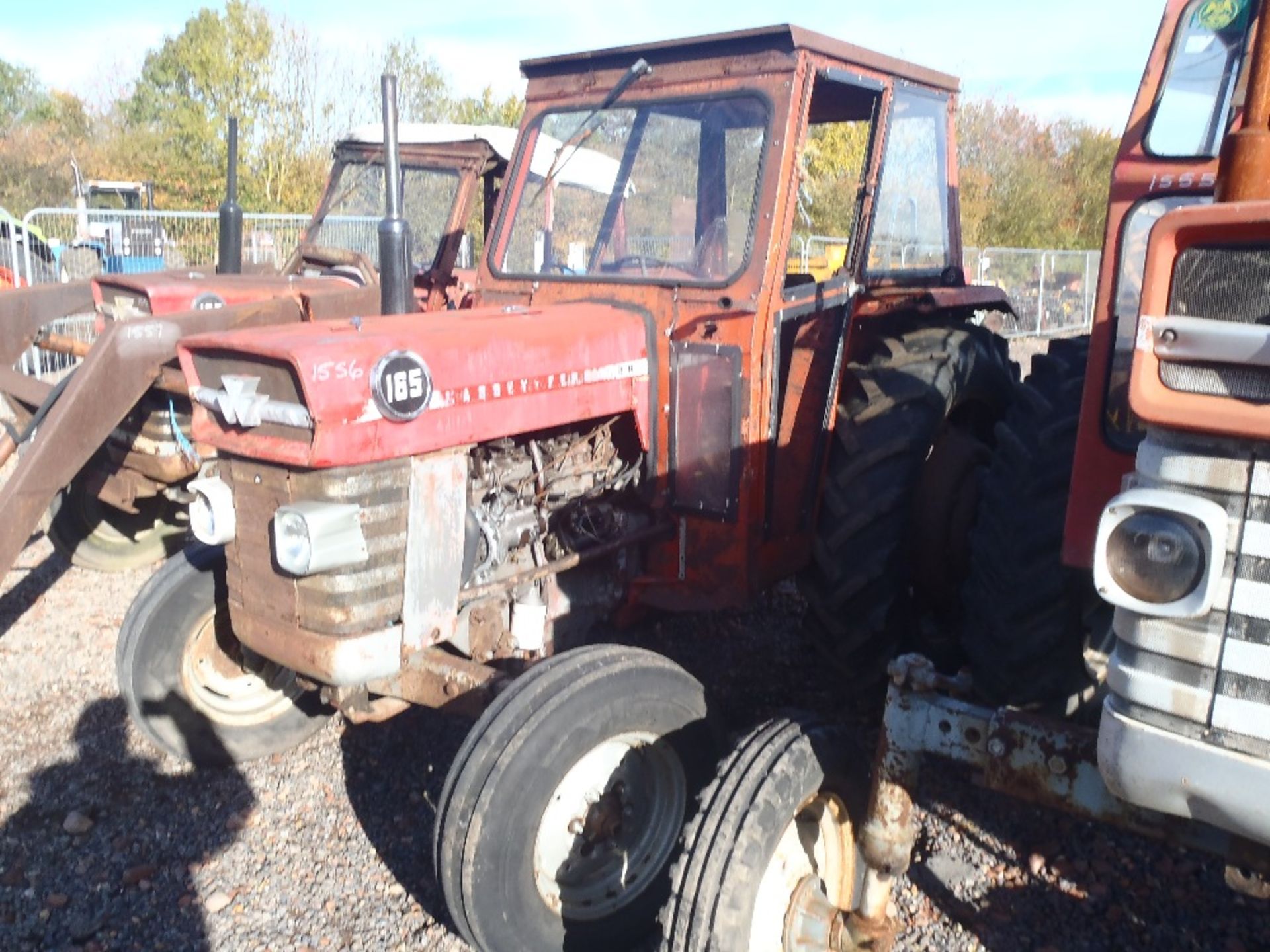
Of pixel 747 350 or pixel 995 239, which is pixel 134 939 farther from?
pixel 995 239

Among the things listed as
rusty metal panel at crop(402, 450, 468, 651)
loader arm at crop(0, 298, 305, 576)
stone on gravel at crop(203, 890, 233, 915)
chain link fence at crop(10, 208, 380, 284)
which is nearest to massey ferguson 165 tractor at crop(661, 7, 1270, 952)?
rusty metal panel at crop(402, 450, 468, 651)

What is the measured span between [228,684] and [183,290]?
216cm

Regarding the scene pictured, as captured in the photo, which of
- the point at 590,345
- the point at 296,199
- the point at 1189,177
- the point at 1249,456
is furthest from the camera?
the point at 296,199

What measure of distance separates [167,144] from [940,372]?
24933 millimetres

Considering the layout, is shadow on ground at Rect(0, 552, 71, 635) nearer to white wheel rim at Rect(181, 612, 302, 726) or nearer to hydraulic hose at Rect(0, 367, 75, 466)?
hydraulic hose at Rect(0, 367, 75, 466)

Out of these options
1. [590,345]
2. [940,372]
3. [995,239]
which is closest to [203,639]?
[590,345]

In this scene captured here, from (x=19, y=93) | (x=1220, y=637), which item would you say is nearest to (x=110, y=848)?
(x=1220, y=637)

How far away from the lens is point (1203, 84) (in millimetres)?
2666

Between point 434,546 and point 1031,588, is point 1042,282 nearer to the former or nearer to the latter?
point 1031,588

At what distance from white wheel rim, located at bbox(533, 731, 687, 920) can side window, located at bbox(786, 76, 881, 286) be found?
1648 millimetres

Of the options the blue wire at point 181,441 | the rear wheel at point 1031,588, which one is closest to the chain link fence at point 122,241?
the blue wire at point 181,441

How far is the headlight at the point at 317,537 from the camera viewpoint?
248cm

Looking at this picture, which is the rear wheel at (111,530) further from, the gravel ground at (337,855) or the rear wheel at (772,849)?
the rear wheel at (772,849)

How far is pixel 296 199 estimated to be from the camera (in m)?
22.0
